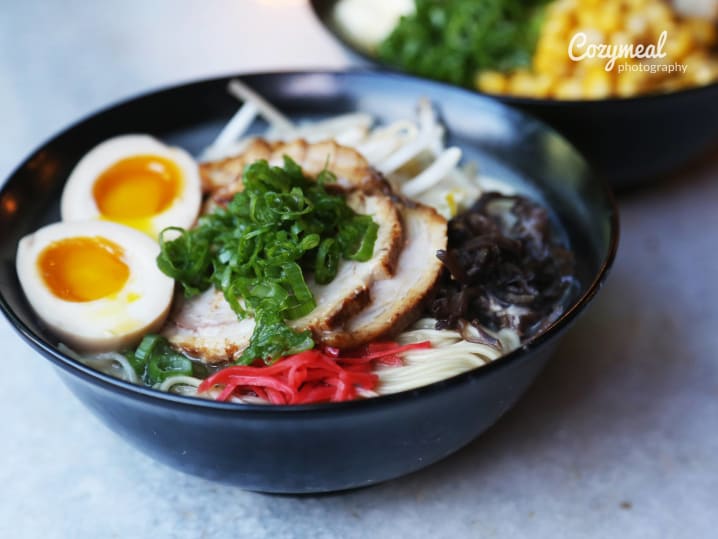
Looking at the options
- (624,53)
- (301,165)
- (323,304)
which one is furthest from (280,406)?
(624,53)

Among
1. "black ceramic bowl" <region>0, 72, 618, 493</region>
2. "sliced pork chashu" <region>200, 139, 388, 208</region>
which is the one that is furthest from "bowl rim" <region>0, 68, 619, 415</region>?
"sliced pork chashu" <region>200, 139, 388, 208</region>

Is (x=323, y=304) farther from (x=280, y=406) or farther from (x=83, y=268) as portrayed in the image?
(x=83, y=268)

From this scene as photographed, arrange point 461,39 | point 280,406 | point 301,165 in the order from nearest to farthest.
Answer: point 280,406
point 301,165
point 461,39

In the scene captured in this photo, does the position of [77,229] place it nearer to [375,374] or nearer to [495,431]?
[375,374]

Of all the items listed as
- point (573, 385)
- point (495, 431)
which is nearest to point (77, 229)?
point (495, 431)

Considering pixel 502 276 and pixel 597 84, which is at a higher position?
pixel 597 84

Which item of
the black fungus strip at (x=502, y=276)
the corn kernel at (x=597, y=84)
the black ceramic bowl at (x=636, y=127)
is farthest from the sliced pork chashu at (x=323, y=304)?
the corn kernel at (x=597, y=84)

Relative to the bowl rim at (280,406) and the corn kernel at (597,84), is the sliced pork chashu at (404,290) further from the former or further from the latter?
the corn kernel at (597,84)
